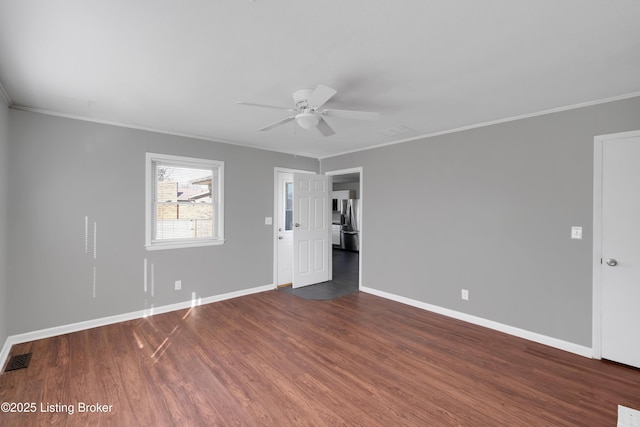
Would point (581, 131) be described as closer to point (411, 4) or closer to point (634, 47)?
point (634, 47)

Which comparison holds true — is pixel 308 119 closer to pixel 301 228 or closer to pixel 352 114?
pixel 352 114

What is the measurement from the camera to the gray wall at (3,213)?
2666 mm

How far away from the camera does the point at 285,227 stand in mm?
5348

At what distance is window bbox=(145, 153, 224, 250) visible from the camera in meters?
3.85

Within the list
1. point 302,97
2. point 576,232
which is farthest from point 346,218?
point 302,97

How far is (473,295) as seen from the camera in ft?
11.8

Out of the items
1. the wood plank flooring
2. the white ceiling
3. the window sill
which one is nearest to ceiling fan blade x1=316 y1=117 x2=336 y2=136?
the white ceiling

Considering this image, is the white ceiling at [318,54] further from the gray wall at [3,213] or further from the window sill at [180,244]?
the window sill at [180,244]

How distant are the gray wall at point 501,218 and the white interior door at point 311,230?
47.8 inches

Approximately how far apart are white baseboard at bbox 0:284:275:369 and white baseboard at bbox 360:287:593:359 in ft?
8.46

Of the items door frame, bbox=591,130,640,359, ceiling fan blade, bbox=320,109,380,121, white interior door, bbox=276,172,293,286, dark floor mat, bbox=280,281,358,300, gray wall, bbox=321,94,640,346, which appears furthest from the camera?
white interior door, bbox=276,172,293,286

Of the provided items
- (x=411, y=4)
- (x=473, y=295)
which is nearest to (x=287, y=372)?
(x=473, y=295)

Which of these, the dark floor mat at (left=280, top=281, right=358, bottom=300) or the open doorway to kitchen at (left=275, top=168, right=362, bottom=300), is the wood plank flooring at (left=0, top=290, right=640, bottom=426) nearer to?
the dark floor mat at (left=280, top=281, right=358, bottom=300)

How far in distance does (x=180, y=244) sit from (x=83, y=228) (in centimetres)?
109
